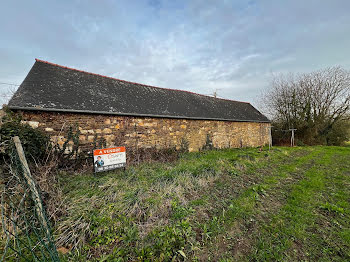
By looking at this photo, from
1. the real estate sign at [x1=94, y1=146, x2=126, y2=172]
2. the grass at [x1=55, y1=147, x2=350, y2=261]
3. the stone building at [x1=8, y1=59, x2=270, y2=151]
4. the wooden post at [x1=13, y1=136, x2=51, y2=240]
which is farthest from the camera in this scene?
the stone building at [x1=8, y1=59, x2=270, y2=151]

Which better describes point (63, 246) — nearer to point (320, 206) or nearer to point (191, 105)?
point (320, 206)

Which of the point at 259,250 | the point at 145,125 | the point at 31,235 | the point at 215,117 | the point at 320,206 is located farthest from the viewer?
the point at 215,117

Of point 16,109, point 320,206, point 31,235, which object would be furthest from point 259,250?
point 16,109

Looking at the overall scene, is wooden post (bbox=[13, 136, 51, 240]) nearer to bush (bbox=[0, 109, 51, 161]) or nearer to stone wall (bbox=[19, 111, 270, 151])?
Answer: bush (bbox=[0, 109, 51, 161])

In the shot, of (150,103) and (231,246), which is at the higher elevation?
(150,103)

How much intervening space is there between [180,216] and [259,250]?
1418mm

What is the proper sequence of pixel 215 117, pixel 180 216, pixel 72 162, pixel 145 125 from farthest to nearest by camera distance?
pixel 215 117 < pixel 145 125 < pixel 72 162 < pixel 180 216

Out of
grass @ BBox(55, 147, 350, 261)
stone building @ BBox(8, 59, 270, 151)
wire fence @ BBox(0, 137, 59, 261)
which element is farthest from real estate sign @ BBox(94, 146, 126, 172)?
stone building @ BBox(8, 59, 270, 151)

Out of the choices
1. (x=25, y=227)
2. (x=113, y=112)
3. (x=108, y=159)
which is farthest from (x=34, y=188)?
(x=113, y=112)

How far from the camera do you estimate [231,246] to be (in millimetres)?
2533

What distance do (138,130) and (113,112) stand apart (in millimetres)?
1615

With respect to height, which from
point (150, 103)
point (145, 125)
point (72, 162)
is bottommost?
point (72, 162)

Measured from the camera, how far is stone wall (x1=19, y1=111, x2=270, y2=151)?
243 inches

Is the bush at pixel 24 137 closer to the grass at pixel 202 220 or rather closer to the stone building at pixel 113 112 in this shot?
the stone building at pixel 113 112
